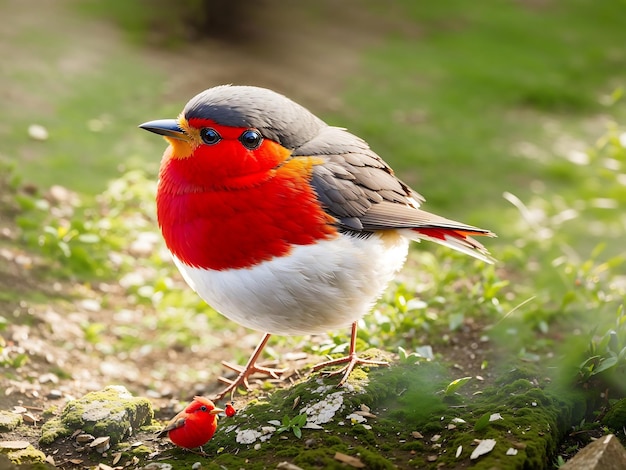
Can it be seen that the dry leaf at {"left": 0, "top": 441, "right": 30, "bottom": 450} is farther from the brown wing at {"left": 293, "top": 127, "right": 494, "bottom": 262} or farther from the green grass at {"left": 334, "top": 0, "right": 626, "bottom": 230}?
the green grass at {"left": 334, "top": 0, "right": 626, "bottom": 230}

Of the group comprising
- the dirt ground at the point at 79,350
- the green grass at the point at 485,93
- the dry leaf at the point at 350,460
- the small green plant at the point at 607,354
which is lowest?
the dirt ground at the point at 79,350

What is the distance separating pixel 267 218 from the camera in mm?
3420

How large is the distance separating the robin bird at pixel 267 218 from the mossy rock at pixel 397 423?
422mm

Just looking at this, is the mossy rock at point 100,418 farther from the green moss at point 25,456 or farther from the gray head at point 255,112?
the gray head at point 255,112

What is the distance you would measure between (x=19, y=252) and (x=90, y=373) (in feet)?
3.94

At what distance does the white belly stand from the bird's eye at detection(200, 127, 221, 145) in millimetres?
567

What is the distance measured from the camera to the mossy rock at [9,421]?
3.76 m

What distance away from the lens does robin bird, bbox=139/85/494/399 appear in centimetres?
343

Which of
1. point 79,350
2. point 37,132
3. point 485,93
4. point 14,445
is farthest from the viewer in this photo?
point 485,93

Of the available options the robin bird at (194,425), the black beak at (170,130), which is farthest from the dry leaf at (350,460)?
the black beak at (170,130)

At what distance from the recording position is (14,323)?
15.4ft

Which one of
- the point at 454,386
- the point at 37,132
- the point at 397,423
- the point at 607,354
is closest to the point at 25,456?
the point at 397,423

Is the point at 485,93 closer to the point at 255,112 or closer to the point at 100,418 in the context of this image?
the point at 255,112

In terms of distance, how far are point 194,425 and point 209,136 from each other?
4.19 feet
